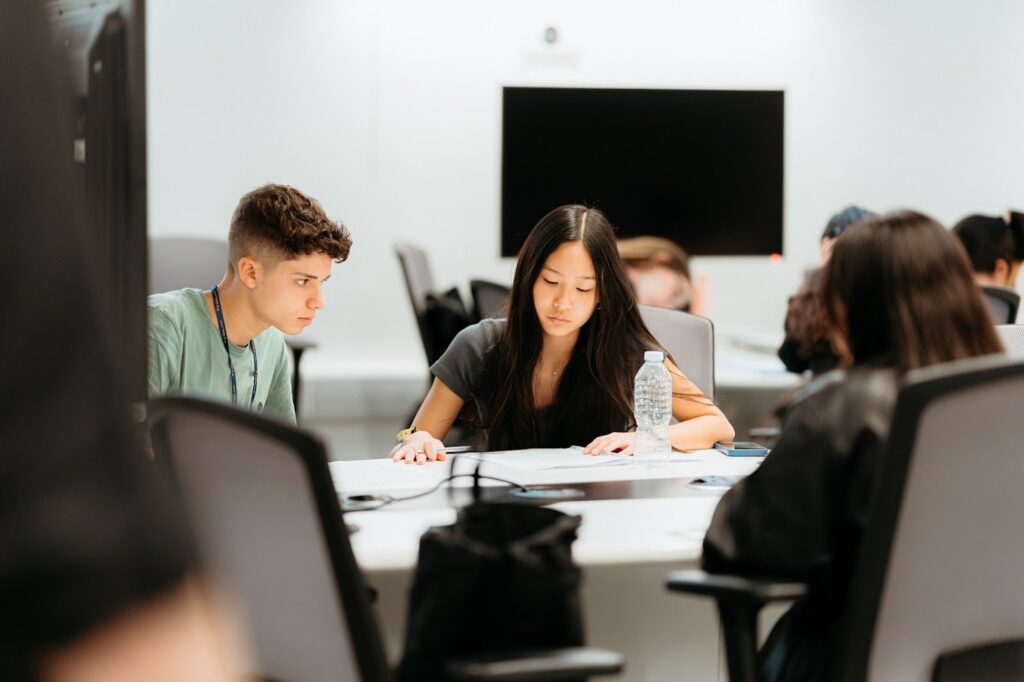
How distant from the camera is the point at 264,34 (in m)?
4.85

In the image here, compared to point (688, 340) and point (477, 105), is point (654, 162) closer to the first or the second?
point (477, 105)

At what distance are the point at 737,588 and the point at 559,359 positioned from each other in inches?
51.7

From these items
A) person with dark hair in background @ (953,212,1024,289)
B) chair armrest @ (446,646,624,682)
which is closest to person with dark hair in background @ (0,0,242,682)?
chair armrest @ (446,646,624,682)

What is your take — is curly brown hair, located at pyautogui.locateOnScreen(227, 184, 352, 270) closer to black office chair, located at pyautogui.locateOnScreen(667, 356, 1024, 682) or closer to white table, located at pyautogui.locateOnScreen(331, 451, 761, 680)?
white table, located at pyautogui.locateOnScreen(331, 451, 761, 680)

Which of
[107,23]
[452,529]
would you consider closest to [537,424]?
[452,529]

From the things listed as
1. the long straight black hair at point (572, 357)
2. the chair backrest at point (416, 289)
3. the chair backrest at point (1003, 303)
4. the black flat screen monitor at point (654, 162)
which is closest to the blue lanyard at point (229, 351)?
the long straight black hair at point (572, 357)

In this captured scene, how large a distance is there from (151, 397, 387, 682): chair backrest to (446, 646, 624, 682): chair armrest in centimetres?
14

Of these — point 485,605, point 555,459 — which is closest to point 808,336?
point 555,459

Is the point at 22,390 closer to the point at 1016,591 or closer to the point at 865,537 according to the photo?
the point at 865,537

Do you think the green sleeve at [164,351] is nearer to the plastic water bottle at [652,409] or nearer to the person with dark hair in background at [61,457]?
the plastic water bottle at [652,409]

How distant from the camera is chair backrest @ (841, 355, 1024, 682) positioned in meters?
1.33

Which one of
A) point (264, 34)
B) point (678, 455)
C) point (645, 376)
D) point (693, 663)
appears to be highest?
point (264, 34)

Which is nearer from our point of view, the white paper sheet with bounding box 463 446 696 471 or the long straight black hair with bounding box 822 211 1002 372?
the long straight black hair with bounding box 822 211 1002 372

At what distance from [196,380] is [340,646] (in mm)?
1257
